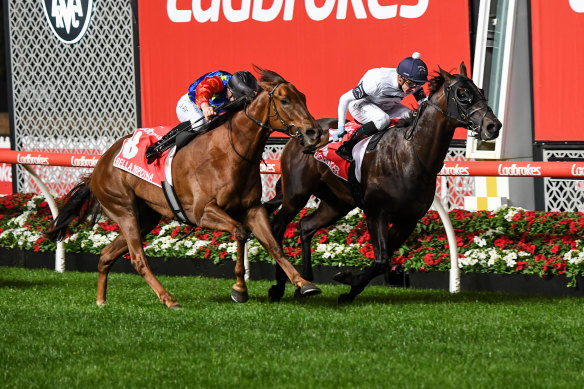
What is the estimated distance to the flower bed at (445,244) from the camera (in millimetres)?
8781

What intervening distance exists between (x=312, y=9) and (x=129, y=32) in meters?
2.37

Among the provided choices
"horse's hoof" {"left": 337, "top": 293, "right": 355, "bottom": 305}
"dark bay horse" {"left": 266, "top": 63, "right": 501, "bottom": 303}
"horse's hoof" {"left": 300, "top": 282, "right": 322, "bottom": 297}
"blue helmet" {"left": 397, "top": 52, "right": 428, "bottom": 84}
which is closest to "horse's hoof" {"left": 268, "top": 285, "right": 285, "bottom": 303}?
"dark bay horse" {"left": 266, "top": 63, "right": 501, "bottom": 303}

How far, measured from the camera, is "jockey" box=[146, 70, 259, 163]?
7.72 meters

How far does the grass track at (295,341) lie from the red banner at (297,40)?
9.62 feet

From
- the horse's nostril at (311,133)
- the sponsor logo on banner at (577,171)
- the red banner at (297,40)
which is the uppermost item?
the red banner at (297,40)

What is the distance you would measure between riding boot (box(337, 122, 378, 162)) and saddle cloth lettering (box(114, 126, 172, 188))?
124 cm

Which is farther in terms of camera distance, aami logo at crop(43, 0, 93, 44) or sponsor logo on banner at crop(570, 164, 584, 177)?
aami logo at crop(43, 0, 93, 44)

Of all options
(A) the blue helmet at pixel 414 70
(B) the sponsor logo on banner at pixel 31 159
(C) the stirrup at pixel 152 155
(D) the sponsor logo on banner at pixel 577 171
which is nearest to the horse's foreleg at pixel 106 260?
(C) the stirrup at pixel 152 155

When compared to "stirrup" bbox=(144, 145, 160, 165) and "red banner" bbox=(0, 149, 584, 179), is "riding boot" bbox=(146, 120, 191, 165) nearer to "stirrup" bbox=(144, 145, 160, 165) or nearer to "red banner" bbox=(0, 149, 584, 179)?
"stirrup" bbox=(144, 145, 160, 165)

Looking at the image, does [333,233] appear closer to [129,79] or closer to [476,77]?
[476,77]

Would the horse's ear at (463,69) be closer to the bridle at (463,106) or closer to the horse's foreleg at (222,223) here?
the bridle at (463,106)

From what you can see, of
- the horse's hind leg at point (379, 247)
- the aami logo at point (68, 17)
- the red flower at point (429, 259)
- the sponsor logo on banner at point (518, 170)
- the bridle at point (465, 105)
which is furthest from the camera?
the aami logo at point (68, 17)

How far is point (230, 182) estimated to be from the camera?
7586 millimetres

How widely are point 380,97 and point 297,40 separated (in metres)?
3.35
